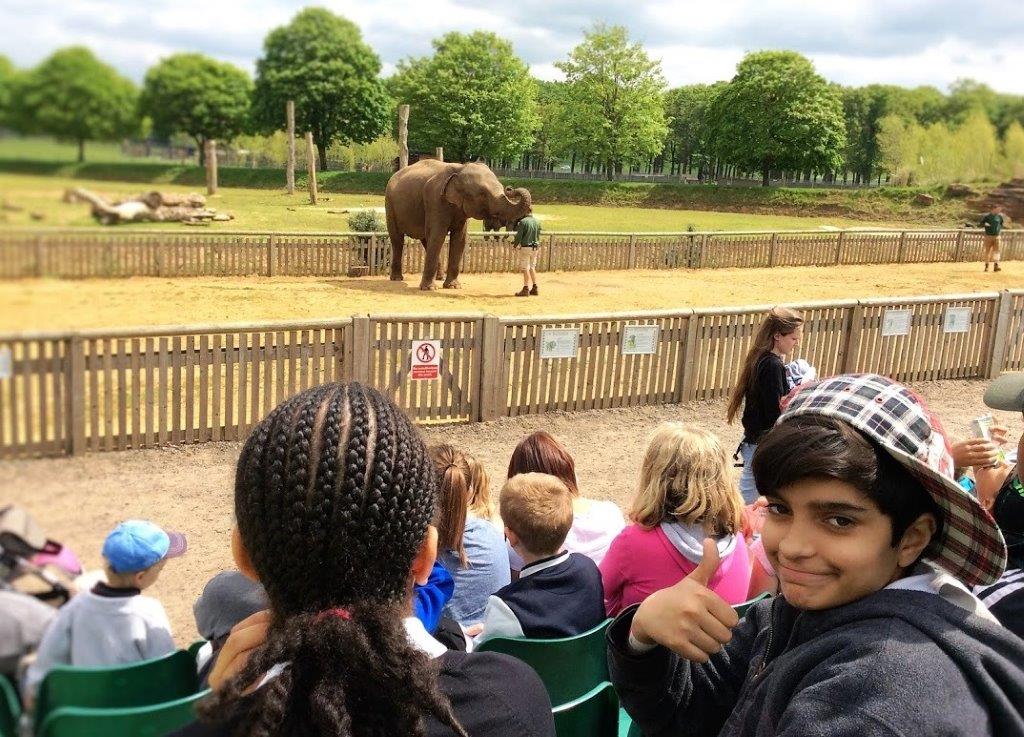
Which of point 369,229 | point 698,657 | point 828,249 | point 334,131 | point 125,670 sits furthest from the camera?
point 828,249

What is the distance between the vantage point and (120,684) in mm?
1810

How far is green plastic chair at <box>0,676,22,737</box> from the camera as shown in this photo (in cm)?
159

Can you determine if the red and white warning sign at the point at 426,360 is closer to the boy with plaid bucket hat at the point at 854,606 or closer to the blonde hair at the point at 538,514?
the blonde hair at the point at 538,514

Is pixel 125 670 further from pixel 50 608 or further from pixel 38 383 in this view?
pixel 38 383

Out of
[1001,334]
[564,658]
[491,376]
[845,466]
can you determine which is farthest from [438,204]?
[1001,334]

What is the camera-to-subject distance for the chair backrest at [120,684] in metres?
1.69

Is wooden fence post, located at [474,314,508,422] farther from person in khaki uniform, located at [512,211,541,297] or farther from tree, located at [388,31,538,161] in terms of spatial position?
tree, located at [388,31,538,161]

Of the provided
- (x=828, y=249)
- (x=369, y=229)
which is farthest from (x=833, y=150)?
(x=369, y=229)

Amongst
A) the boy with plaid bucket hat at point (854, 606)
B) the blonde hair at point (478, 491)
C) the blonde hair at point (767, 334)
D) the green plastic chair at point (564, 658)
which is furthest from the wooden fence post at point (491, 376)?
the boy with plaid bucket hat at point (854, 606)

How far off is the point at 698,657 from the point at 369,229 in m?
2.51

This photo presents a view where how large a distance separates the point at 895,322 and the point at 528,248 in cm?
382

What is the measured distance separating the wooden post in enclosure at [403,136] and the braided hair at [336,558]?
1.91 m

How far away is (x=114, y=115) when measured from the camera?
145cm

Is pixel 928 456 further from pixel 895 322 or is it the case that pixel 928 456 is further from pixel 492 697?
pixel 895 322
